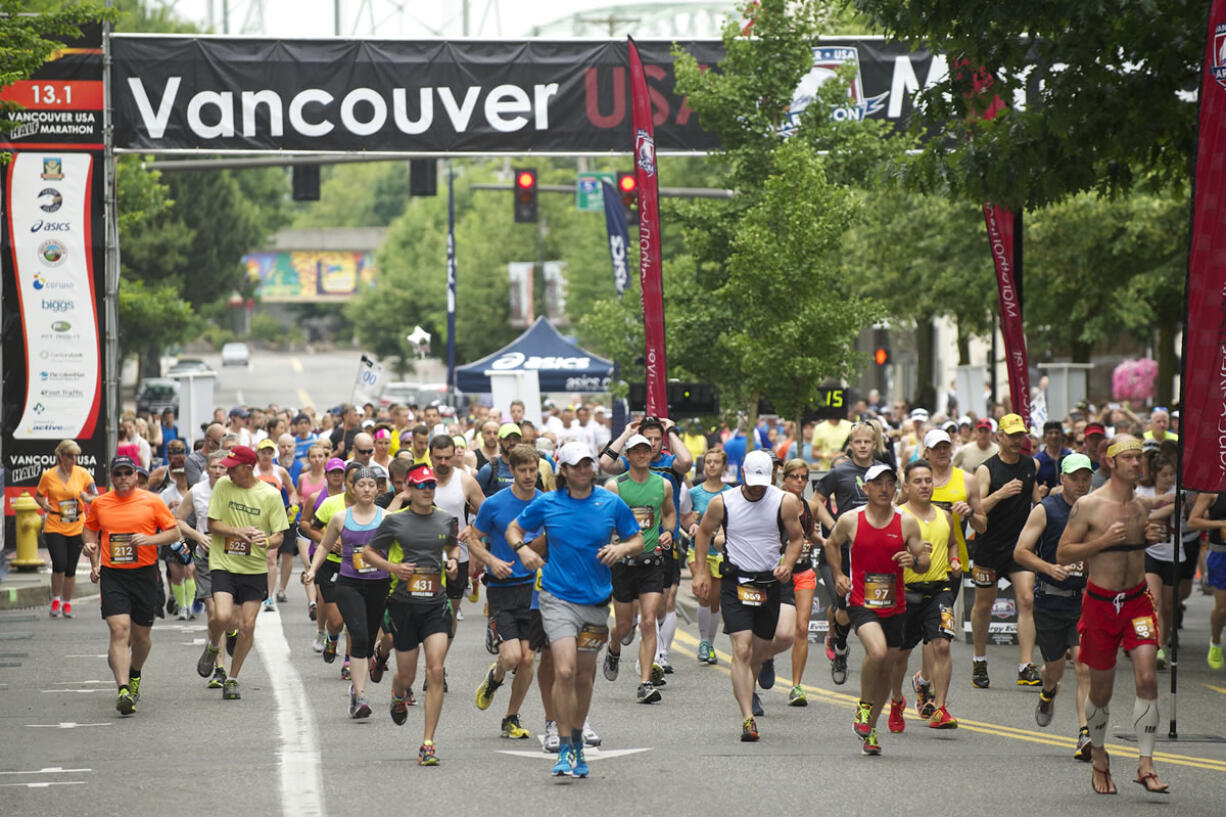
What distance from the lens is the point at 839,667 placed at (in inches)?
563

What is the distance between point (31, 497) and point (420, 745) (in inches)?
518

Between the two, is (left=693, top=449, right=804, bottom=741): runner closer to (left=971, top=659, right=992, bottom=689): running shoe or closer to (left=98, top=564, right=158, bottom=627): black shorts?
(left=971, top=659, right=992, bottom=689): running shoe

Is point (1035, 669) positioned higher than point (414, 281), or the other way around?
point (414, 281)

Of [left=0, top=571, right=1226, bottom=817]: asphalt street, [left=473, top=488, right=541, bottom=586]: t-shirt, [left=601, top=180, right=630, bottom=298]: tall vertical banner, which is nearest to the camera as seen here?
[left=0, top=571, right=1226, bottom=817]: asphalt street

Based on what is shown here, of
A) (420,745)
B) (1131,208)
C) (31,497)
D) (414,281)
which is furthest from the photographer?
(414,281)

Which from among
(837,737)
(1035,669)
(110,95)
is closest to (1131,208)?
(110,95)

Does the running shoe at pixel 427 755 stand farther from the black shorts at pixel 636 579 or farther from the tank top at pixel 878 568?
the black shorts at pixel 636 579

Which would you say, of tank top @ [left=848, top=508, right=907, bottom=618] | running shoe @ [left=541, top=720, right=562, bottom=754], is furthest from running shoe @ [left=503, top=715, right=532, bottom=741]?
tank top @ [left=848, top=508, right=907, bottom=618]

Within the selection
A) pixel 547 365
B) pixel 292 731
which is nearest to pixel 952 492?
pixel 292 731

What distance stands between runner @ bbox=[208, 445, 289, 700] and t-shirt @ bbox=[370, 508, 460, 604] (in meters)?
2.41

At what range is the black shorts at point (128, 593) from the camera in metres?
13.5

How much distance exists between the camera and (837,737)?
12047 mm

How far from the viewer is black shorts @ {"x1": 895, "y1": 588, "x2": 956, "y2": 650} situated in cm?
1197

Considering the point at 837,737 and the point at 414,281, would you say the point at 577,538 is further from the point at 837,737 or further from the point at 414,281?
the point at 414,281
